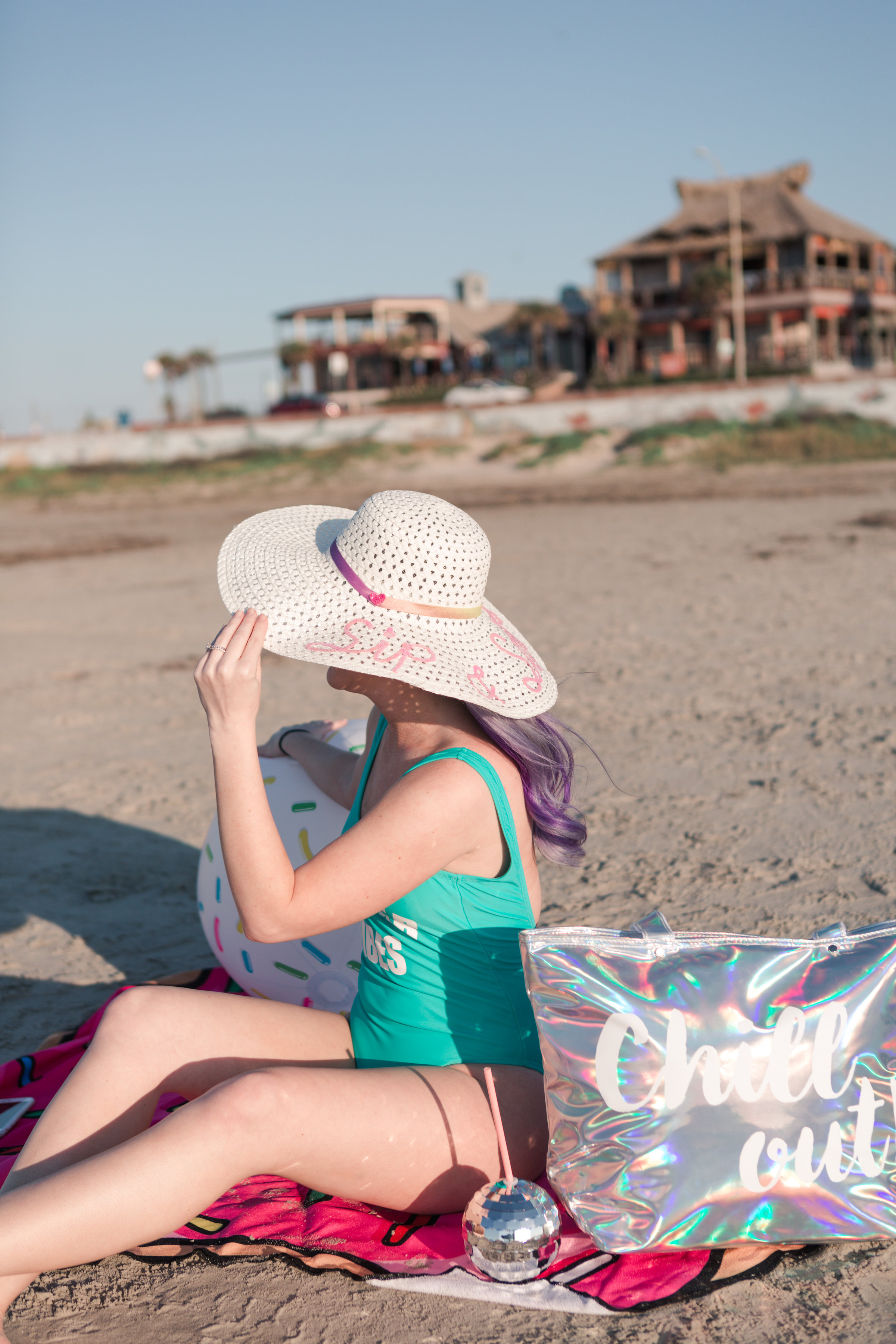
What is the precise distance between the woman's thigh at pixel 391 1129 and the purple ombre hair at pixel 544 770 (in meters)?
0.43

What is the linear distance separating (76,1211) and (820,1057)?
4.01ft

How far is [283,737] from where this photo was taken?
3.17 m

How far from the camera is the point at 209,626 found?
9.02 metres

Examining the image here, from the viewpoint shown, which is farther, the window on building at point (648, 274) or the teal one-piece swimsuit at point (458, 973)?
the window on building at point (648, 274)

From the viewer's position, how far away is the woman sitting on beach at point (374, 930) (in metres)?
1.84

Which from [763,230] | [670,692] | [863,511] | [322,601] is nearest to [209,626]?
[670,692]

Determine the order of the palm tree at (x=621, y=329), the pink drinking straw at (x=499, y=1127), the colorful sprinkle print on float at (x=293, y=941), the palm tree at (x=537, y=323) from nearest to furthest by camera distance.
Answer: the pink drinking straw at (x=499, y=1127), the colorful sprinkle print on float at (x=293, y=941), the palm tree at (x=621, y=329), the palm tree at (x=537, y=323)

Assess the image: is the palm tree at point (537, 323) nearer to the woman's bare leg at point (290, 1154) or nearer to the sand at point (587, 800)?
the sand at point (587, 800)

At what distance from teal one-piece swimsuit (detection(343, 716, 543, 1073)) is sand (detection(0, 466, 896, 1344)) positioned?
425 millimetres

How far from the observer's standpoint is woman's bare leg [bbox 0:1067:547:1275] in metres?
1.73

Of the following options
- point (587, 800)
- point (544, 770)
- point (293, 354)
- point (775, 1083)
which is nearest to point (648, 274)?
point (293, 354)

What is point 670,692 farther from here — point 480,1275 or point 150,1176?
point 150,1176

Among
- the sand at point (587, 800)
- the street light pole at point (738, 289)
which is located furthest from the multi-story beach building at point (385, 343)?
the sand at point (587, 800)

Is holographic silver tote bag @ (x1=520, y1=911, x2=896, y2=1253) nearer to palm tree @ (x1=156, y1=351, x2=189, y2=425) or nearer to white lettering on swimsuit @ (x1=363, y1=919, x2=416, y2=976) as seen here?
white lettering on swimsuit @ (x1=363, y1=919, x2=416, y2=976)
